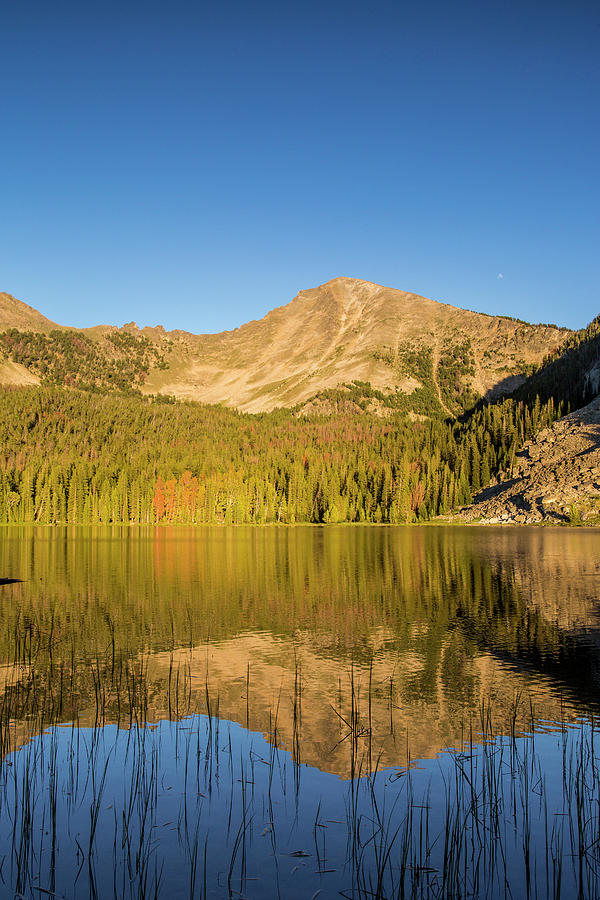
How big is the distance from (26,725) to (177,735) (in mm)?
4642

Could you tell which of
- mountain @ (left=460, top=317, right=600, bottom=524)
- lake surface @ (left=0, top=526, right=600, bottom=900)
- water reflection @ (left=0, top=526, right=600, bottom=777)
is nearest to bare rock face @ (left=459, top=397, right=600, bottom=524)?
mountain @ (left=460, top=317, right=600, bottom=524)

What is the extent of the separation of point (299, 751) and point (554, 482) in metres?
167

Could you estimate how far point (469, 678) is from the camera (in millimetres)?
24156

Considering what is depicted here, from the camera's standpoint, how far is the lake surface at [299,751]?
459 inches

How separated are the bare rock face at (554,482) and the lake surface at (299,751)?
131096 mm

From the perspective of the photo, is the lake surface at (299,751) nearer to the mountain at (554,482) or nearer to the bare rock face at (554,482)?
the bare rock face at (554,482)

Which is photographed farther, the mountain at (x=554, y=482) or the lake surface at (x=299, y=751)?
the mountain at (x=554, y=482)

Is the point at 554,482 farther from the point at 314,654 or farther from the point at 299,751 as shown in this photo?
the point at 299,751

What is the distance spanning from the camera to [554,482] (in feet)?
559

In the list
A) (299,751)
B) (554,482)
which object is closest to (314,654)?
(299,751)

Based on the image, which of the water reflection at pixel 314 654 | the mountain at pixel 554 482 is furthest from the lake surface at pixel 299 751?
the mountain at pixel 554 482

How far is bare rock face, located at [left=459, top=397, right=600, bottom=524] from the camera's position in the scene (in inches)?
6334

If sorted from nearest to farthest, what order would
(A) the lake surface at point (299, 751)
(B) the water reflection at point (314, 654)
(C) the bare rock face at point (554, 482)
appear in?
(A) the lake surface at point (299, 751) < (B) the water reflection at point (314, 654) < (C) the bare rock face at point (554, 482)

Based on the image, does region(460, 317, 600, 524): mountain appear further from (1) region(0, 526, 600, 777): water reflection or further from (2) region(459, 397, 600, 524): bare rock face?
(1) region(0, 526, 600, 777): water reflection
